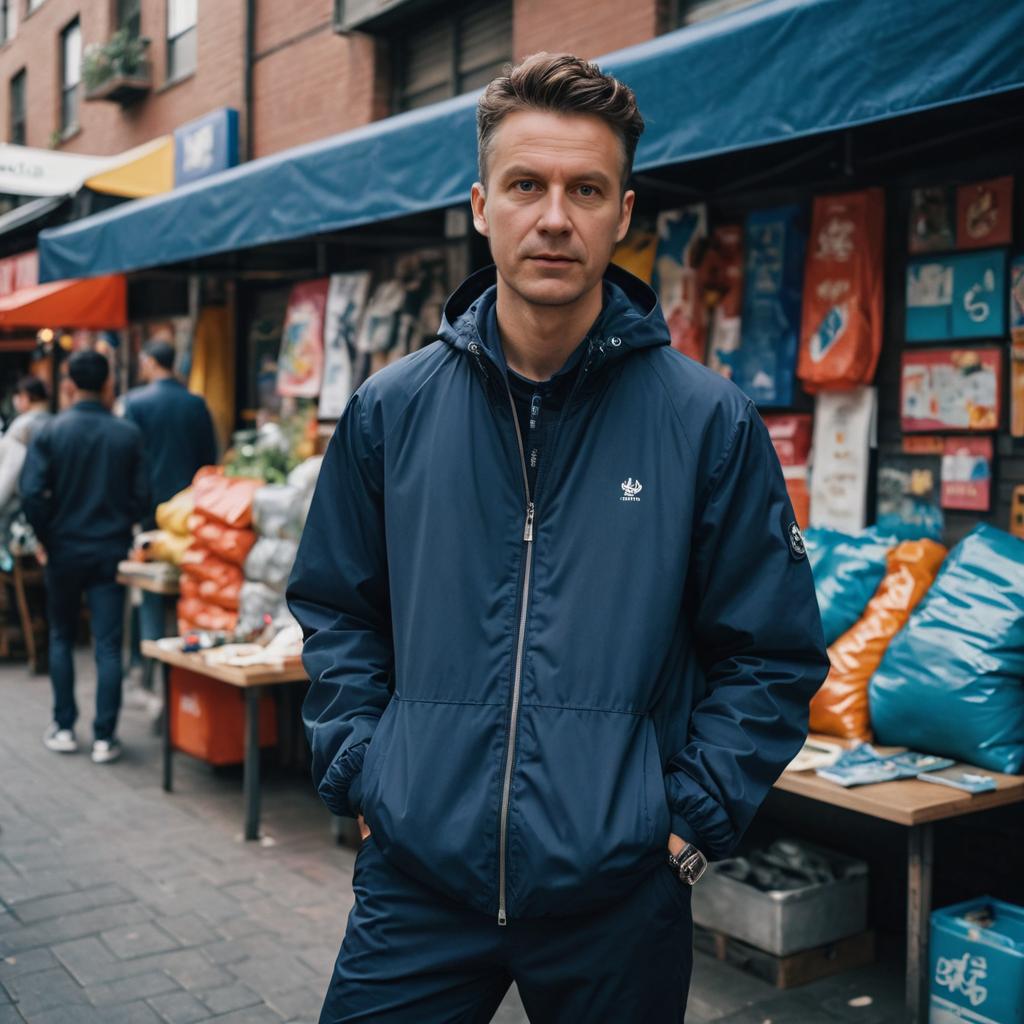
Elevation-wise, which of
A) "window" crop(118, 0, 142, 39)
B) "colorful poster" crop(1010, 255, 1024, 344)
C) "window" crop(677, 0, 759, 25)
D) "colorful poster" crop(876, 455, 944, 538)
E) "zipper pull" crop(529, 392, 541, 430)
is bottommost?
"colorful poster" crop(876, 455, 944, 538)

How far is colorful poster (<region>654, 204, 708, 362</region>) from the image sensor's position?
225 inches

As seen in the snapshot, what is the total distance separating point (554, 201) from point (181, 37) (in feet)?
39.9

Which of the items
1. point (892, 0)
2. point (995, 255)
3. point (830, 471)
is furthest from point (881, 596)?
point (892, 0)

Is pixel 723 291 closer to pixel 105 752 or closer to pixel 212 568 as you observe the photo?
pixel 212 568

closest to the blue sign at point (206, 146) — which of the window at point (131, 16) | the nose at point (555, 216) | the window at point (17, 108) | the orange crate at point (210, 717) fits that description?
the window at point (131, 16)

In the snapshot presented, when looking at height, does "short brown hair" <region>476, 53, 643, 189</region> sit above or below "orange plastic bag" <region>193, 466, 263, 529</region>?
above

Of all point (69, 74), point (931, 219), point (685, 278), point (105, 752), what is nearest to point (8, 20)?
point (69, 74)

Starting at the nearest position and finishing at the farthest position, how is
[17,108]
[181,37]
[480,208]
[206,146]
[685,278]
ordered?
1. [480,208]
2. [685,278]
3. [206,146]
4. [181,37]
5. [17,108]

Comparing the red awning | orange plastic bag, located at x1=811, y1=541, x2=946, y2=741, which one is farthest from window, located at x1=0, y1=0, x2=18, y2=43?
orange plastic bag, located at x1=811, y1=541, x2=946, y2=741

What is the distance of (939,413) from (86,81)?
12009mm

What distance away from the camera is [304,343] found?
873 cm

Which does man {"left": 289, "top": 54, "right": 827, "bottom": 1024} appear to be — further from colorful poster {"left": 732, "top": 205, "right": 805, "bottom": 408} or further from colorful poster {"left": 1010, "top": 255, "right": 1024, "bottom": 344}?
colorful poster {"left": 732, "top": 205, "right": 805, "bottom": 408}

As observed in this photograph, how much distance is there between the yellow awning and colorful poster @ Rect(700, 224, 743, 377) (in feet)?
24.0

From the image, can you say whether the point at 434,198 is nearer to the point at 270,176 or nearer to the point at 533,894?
the point at 270,176
